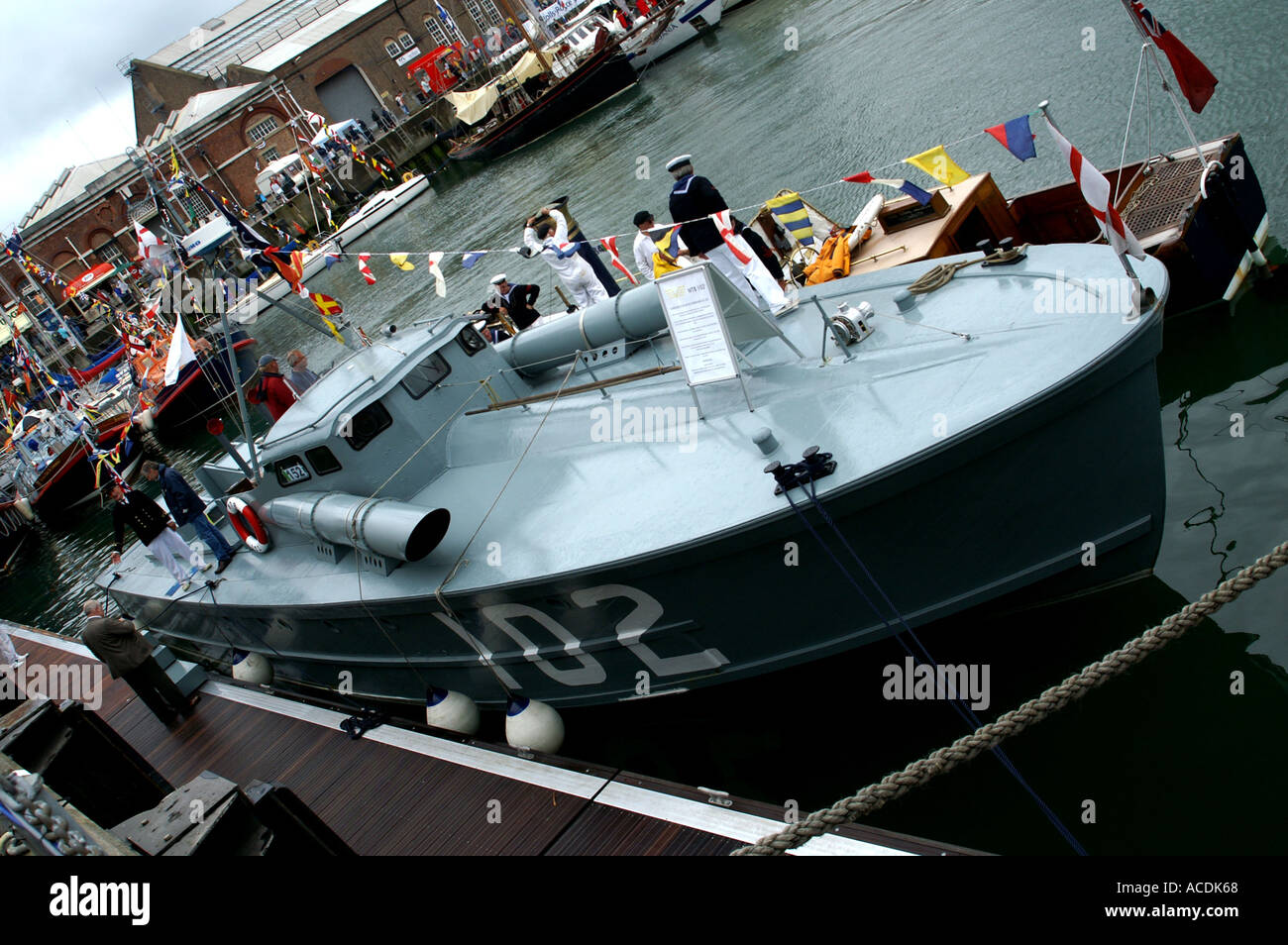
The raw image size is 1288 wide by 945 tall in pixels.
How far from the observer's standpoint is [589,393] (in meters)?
7.93

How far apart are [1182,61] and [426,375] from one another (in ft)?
24.6

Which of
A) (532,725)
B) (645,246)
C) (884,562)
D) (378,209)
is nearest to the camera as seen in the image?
(884,562)

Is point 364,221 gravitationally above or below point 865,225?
above

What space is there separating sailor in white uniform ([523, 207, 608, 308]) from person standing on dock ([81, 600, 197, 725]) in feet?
23.0

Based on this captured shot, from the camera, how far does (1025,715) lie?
3479 millimetres

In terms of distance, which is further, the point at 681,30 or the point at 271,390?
the point at 681,30

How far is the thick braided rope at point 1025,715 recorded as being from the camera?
11.0 feet

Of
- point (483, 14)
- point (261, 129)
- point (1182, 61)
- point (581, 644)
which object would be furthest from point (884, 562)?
point (483, 14)

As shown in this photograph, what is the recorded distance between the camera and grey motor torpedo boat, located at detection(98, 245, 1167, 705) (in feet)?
17.3

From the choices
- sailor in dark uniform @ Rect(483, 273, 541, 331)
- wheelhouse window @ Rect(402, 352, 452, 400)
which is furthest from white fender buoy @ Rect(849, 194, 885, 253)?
wheelhouse window @ Rect(402, 352, 452, 400)

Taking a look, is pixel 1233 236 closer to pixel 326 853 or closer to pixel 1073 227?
pixel 1073 227

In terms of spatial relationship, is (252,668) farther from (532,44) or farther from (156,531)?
(532,44)

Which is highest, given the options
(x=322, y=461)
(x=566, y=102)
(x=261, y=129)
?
(x=261, y=129)
